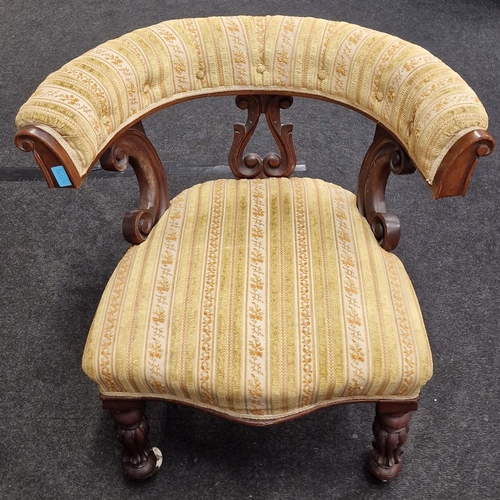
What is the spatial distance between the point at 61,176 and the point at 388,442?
0.67 m

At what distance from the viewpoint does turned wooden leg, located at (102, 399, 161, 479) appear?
37.1 inches

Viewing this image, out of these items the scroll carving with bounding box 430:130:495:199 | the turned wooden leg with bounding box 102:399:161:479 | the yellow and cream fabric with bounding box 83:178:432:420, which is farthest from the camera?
the turned wooden leg with bounding box 102:399:161:479

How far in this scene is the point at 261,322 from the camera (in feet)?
2.85

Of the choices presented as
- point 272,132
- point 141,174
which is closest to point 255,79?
point 272,132

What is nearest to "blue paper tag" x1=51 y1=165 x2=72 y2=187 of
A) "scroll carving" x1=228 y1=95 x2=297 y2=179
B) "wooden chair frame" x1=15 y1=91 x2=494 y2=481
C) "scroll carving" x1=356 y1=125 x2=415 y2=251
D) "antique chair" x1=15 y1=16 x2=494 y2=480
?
"antique chair" x1=15 y1=16 x2=494 y2=480

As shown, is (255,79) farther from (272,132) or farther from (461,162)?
(461,162)

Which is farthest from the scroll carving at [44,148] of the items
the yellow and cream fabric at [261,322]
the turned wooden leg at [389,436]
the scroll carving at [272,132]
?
the turned wooden leg at [389,436]

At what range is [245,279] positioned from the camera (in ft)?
3.02

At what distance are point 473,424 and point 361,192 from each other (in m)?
0.55

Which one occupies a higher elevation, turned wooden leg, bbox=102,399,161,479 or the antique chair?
the antique chair

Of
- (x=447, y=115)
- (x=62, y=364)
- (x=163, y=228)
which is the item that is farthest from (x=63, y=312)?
(x=447, y=115)

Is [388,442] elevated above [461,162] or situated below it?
below

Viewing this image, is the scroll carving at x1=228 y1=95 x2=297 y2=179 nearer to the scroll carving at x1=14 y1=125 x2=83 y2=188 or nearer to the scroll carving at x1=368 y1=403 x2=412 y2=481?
the scroll carving at x1=14 y1=125 x2=83 y2=188

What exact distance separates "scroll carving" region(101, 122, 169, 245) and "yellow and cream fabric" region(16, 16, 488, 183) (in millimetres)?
43
